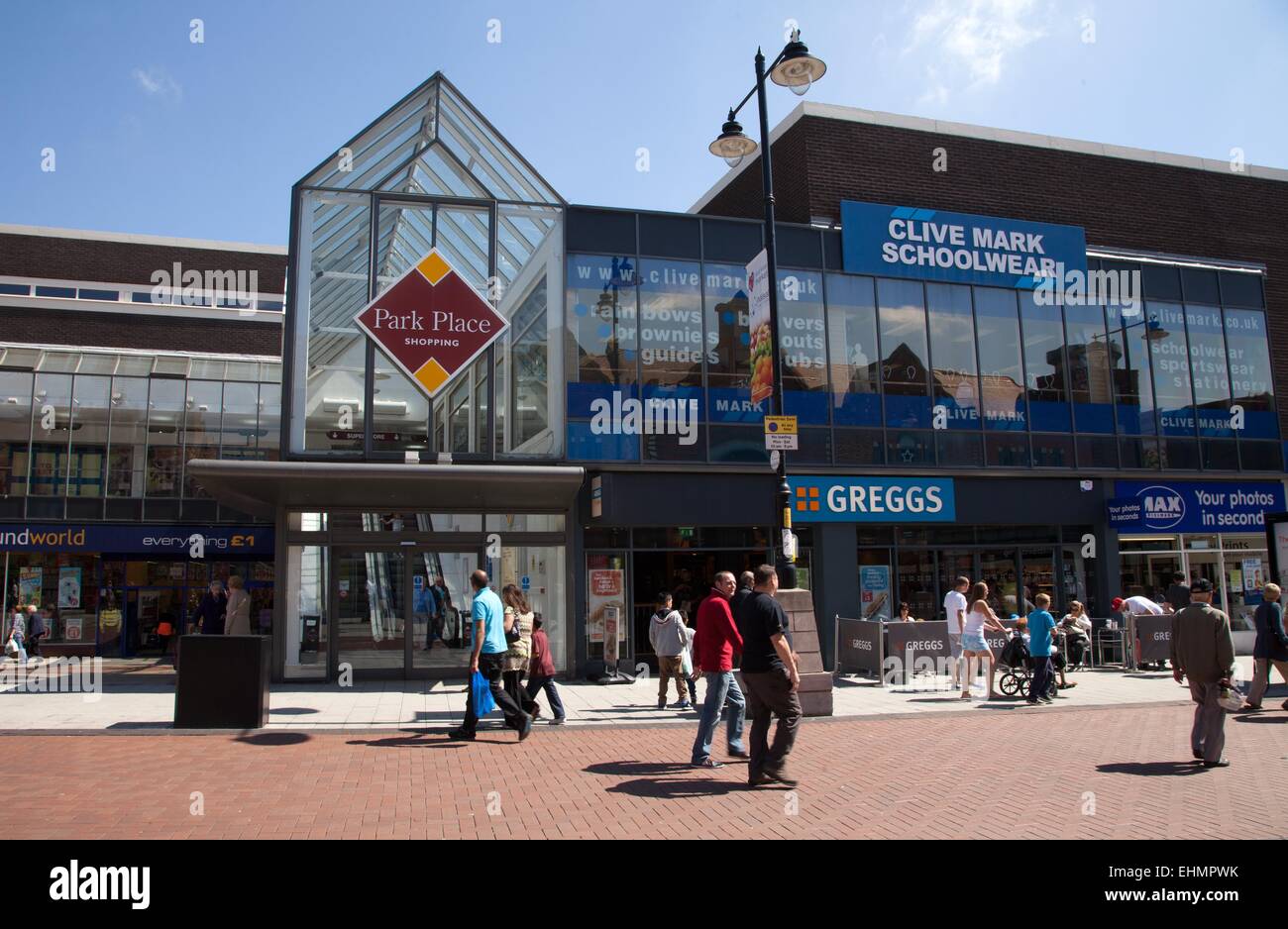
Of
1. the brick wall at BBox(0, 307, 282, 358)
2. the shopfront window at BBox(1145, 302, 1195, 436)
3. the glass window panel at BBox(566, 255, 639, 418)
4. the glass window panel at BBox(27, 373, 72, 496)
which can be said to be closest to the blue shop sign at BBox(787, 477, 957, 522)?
the glass window panel at BBox(566, 255, 639, 418)

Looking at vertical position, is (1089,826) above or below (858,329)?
below

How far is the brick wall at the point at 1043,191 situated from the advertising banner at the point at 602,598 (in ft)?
29.1

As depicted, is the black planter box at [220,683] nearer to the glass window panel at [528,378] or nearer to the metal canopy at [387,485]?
the metal canopy at [387,485]

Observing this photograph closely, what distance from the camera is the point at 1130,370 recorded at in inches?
821

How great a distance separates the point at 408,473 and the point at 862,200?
12005mm

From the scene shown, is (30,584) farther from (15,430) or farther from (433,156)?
(433,156)

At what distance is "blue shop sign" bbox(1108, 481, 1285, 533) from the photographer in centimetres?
1978

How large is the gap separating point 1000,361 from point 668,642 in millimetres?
11634

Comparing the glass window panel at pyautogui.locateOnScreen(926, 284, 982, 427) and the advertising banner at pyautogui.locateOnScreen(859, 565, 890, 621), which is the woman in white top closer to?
the advertising banner at pyautogui.locateOnScreen(859, 565, 890, 621)

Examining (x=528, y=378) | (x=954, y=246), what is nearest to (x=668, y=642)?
(x=528, y=378)

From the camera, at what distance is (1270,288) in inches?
945

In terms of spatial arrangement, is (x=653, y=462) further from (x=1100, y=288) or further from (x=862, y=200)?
(x=1100, y=288)

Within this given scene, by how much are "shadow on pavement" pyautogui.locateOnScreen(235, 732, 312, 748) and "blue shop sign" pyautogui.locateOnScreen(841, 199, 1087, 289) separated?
45.8 feet

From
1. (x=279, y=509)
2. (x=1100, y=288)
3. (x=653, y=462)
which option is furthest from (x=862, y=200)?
(x=279, y=509)
